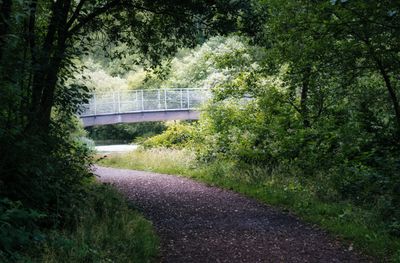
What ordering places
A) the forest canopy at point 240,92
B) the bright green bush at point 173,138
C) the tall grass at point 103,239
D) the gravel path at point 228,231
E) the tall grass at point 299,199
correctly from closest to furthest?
1. the tall grass at point 103,239
2. the forest canopy at point 240,92
3. the gravel path at point 228,231
4. the tall grass at point 299,199
5. the bright green bush at point 173,138

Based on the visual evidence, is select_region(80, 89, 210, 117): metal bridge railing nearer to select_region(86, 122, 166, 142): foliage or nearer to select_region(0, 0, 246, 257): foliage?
select_region(86, 122, 166, 142): foliage

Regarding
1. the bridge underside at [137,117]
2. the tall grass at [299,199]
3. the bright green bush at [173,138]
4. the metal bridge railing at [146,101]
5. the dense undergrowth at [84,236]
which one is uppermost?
the metal bridge railing at [146,101]

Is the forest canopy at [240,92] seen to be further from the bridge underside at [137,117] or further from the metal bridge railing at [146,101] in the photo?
the bridge underside at [137,117]

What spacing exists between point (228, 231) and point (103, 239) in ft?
7.86

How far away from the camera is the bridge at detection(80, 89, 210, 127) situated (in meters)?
34.6

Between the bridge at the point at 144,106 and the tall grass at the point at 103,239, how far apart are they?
27579mm

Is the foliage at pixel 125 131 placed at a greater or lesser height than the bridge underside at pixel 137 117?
lesser

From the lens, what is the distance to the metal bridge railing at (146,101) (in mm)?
34562

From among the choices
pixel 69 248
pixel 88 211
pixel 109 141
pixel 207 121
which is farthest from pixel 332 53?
pixel 109 141

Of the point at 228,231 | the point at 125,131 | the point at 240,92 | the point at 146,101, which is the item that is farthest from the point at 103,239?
the point at 125,131

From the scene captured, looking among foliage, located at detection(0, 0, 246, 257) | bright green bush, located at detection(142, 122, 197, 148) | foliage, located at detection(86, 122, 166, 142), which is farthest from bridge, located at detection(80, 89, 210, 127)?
foliage, located at detection(0, 0, 246, 257)

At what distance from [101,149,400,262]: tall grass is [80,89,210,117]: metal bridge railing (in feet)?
60.3

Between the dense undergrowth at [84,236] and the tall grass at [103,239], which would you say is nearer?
the dense undergrowth at [84,236]

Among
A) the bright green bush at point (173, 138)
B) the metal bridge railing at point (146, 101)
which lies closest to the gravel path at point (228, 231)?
the bright green bush at point (173, 138)
